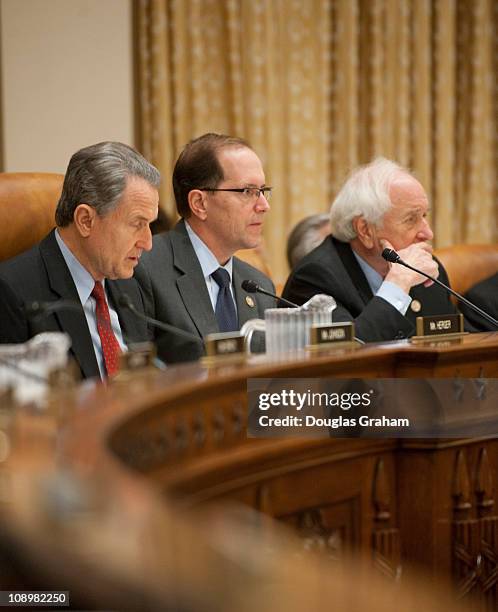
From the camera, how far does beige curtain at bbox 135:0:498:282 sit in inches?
229

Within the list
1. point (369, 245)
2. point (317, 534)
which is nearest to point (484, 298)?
point (369, 245)

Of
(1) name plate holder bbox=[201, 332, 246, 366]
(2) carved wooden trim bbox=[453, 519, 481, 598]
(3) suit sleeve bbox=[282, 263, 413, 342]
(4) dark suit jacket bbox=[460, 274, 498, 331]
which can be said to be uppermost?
(1) name plate holder bbox=[201, 332, 246, 366]

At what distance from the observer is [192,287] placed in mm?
3451

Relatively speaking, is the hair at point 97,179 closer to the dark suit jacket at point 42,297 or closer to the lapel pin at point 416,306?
the dark suit jacket at point 42,297

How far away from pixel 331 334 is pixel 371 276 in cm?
127

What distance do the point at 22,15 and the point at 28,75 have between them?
29cm

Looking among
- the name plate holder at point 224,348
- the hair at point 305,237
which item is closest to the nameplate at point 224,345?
the name plate holder at point 224,348

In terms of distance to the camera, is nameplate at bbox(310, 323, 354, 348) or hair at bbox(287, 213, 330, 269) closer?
nameplate at bbox(310, 323, 354, 348)

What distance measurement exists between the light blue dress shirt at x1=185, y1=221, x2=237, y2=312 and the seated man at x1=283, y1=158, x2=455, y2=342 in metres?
0.34

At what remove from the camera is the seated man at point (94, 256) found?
2.86 m

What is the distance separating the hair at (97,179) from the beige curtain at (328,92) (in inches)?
101

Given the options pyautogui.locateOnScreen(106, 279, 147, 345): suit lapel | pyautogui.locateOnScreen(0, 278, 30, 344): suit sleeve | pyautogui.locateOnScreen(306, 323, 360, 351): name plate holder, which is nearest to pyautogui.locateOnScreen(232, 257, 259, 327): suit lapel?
pyautogui.locateOnScreen(106, 279, 147, 345): suit lapel

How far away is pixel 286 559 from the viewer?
1.09 m

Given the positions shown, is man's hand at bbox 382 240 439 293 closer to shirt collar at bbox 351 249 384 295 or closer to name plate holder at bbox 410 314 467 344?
shirt collar at bbox 351 249 384 295
